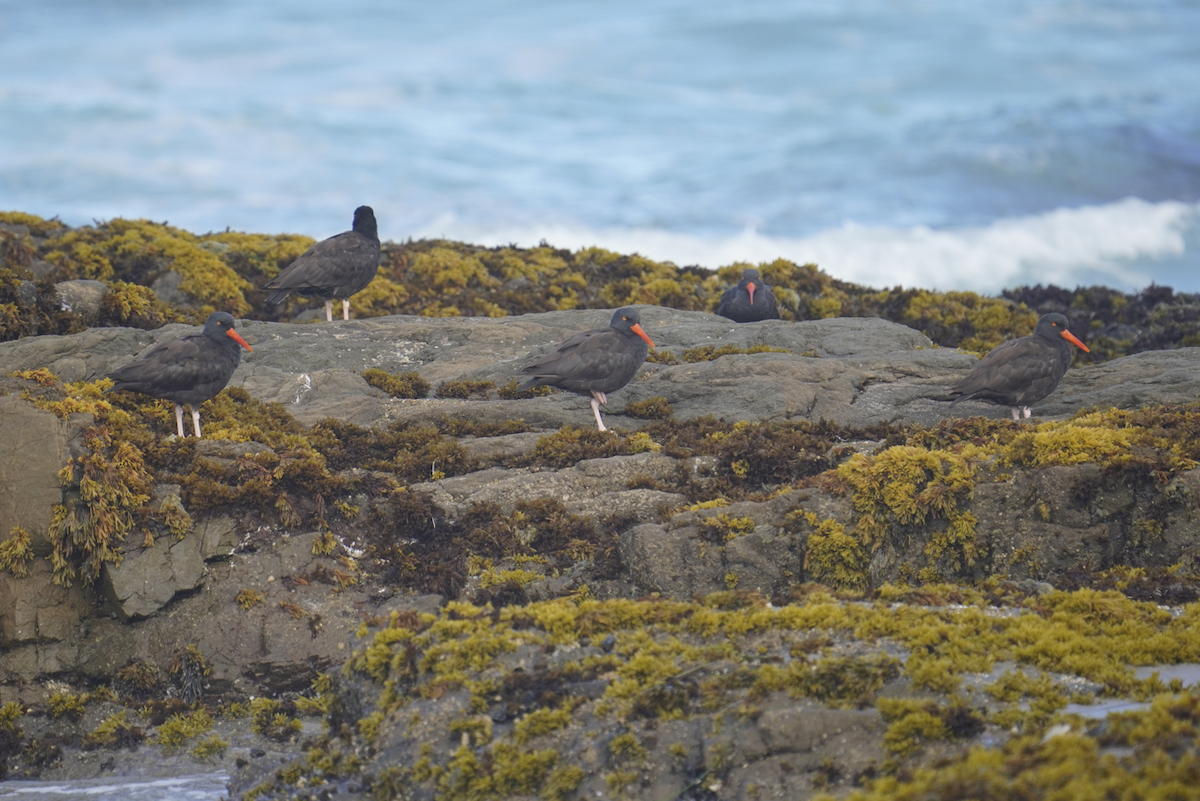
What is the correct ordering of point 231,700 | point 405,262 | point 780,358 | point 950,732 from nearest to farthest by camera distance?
point 950,732 → point 231,700 → point 780,358 → point 405,262

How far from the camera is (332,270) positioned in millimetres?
18344

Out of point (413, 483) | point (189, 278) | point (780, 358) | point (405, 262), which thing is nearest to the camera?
point (413, 483)

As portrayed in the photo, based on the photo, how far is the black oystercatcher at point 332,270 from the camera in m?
18.1

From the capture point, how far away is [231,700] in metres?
9.31

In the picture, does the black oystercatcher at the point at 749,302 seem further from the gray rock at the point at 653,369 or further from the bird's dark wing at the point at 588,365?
the bird's dark wing at the point at 588,365

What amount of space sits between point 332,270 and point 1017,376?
38.7 feet

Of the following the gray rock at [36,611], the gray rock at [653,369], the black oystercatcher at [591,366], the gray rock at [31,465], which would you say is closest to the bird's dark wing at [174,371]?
the gray rock at [653,369]

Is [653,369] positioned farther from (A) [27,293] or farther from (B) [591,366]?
(A) [27,293]

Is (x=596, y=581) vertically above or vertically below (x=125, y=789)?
above

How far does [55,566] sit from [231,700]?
2119mm

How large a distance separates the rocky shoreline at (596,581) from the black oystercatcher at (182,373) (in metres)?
0.39

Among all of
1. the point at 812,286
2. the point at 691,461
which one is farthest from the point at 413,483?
the point at 812,286

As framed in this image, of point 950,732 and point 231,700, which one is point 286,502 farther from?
point 950,732

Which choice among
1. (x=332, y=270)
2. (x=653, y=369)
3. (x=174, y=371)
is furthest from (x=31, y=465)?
(x=332, y=270)
